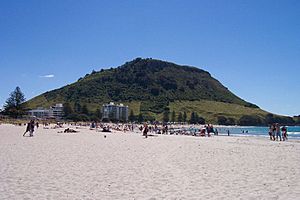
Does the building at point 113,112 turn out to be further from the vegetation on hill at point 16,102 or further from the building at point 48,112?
the vegetation on hill at point 16,102

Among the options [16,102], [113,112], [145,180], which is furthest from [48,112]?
[145,180]

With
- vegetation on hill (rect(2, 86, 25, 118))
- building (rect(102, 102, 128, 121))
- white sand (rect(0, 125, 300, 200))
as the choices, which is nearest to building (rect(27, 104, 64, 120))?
building (rect(102, 102, 128, 121))

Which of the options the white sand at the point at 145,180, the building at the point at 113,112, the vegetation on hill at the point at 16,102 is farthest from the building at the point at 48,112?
the white sand at the point at 145,180

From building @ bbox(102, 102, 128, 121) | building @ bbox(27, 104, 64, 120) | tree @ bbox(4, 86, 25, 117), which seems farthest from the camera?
building @ bbox(27, 104, 64, 120)

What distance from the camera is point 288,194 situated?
8.85 meters

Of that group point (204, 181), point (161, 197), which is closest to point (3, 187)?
point (161, 197)

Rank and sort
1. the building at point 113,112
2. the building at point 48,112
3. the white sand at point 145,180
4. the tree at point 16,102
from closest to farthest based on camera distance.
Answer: the white sand at point 145,180 → the tree at point 16,102 → the building at point 113,112 → the building at point 48,112

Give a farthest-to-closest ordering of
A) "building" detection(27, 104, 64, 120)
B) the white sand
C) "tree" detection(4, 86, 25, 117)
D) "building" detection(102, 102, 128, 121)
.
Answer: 1. "building" detection(27, 104, 64, 120)
2. "building" detection(102, 102, 128, 121)
3. "tree" detection(4, 86, 25, 117)
4. the white sand

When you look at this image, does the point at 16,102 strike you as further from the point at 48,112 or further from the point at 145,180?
the point at 145,180

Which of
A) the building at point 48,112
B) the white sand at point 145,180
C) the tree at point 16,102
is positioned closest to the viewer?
the white sand at point 145,180

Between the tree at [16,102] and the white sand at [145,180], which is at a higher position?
the tree at [16,102]

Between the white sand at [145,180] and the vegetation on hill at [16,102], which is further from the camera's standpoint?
the vegetation on hill at [16,102]

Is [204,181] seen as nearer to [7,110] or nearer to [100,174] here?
[100,174]

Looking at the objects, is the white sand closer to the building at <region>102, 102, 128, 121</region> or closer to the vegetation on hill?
the vegetation on hill
